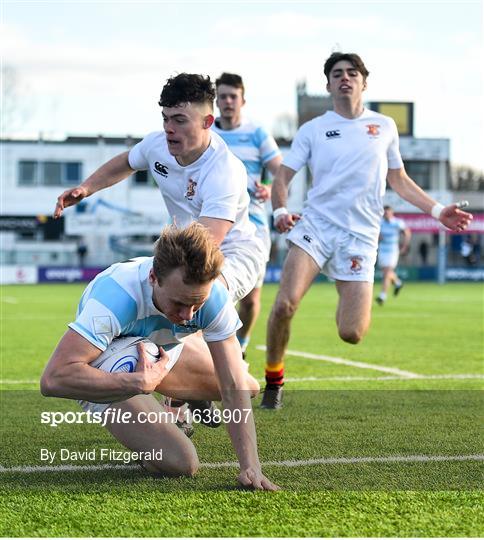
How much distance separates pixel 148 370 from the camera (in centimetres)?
503

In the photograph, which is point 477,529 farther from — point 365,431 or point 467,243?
point 467,243

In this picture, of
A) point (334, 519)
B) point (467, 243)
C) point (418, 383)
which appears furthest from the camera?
point (467, 243)

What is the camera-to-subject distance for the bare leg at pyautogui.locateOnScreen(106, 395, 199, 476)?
210 inches

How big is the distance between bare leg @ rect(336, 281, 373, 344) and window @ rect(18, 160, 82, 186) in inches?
1904

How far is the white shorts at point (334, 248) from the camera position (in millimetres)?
8281

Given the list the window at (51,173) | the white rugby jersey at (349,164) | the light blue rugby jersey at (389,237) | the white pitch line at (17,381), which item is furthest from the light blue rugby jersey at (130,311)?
the window at (51,173)

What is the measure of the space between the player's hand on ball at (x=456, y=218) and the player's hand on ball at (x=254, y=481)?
124 inches

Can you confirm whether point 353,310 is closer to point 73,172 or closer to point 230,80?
point 230,80

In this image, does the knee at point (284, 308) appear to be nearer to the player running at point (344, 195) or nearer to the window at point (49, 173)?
the player running at point (344, 195)

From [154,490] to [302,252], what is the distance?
3.51 meters

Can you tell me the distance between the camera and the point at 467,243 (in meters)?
52.9

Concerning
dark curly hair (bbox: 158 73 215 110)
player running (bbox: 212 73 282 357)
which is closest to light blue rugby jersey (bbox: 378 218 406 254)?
player running (bbox: 212 73 282 357)

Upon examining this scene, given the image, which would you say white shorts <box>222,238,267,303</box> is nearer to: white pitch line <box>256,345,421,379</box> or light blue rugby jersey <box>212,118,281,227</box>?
light blue rugby jersey <box>212,118,281,227</box>

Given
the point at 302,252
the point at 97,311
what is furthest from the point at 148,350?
the point at 302,252
